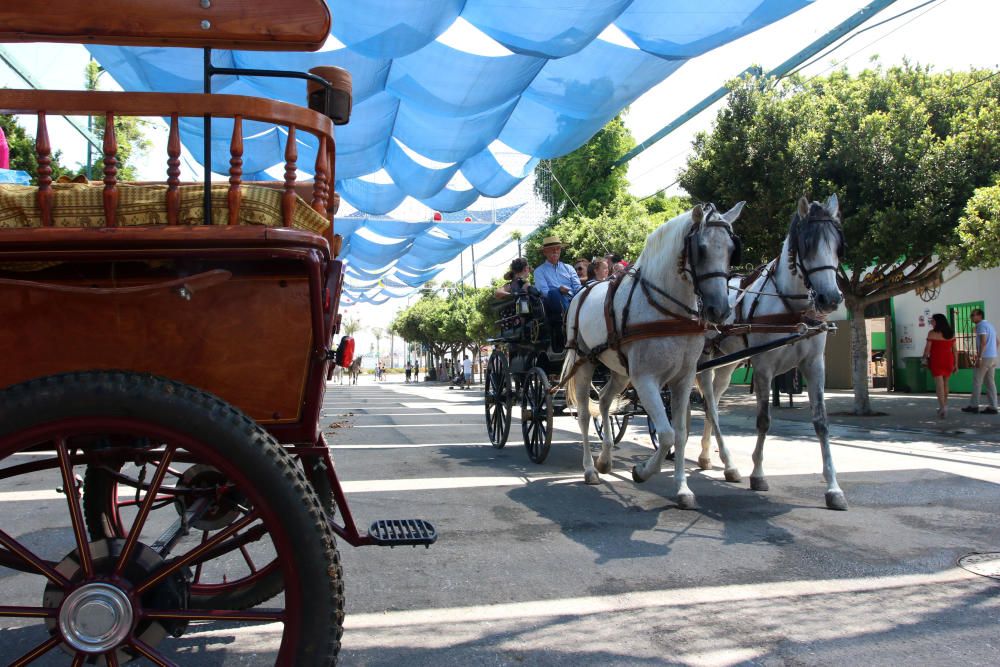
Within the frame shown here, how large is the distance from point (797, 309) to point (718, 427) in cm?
131

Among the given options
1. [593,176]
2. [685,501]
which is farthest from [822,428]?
[593,176]

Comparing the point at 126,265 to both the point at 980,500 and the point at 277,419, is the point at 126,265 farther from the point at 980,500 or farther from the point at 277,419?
the point at 980,500

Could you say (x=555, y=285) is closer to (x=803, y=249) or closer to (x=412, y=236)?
(x=803, y=249)

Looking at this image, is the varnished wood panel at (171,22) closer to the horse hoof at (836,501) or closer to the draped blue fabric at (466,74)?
the horse hoof at (836,501)

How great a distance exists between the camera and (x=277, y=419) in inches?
86.7

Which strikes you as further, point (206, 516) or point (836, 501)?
point (836, 501)

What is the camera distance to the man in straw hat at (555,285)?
25.0ft

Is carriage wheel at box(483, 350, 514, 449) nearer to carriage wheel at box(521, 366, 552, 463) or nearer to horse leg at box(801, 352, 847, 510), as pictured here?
carriage wheel at box(521, 366, 552, 463)

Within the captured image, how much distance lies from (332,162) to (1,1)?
37.4 inches

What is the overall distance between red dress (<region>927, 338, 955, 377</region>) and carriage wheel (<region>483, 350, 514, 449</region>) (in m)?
7.61

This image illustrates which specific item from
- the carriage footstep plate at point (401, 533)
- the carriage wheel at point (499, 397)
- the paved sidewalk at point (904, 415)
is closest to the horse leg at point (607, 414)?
the carriage wheel at point (499, 397)

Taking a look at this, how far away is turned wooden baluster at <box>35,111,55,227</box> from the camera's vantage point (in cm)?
194

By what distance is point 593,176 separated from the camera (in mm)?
23609

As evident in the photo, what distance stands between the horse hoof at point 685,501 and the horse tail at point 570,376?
1.85 meters
